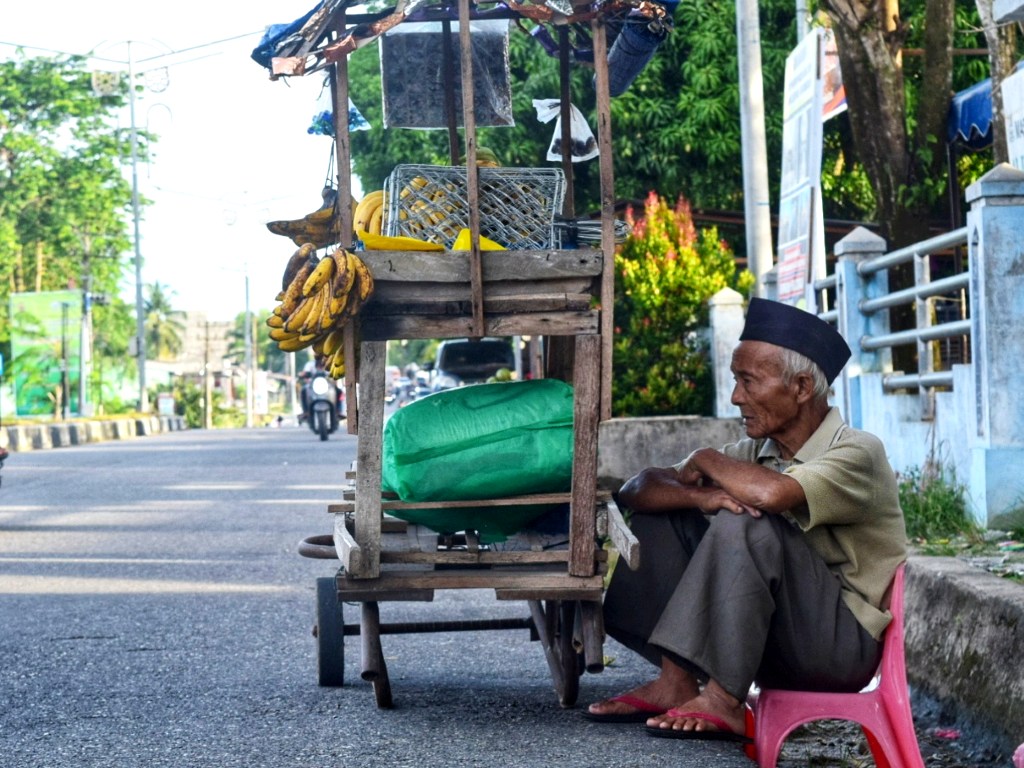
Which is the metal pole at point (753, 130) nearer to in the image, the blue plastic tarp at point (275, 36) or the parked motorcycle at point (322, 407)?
the blue plastic tarp at point (275, 36)

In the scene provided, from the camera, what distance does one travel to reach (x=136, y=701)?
17.5 ft

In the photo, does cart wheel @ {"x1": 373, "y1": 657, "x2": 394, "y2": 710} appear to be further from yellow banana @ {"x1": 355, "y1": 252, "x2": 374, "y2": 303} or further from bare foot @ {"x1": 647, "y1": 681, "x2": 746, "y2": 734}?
yellow banana @ {"x1": 355, "y1": 252, "x2": 374, "y2": 303}

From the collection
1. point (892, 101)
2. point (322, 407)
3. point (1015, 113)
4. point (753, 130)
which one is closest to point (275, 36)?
point (1015, 113)

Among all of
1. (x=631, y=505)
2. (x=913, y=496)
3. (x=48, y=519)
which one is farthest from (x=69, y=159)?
(x=631, y=505)

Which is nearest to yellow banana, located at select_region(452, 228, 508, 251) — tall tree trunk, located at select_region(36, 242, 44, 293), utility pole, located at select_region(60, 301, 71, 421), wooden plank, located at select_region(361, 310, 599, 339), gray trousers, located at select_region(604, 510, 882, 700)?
wooden plank, located at select_region(361, 310, 599, 339)

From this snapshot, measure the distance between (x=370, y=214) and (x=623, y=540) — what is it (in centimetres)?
169

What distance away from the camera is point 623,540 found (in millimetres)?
4238

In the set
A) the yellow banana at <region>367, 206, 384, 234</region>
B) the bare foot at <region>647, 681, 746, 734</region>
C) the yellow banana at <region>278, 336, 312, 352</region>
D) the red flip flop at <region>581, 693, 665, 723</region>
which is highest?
the yellow banana at <region>367, 206, 384, 234</region>

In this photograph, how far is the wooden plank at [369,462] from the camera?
14.6ft

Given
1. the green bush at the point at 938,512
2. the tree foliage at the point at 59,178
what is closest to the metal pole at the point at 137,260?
the tree foliage at the point at 59,178

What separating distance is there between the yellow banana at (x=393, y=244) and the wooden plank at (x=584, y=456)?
0.53 metres

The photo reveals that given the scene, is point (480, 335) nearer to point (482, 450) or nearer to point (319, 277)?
point (482, 450)

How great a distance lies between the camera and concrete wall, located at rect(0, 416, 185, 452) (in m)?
29.4

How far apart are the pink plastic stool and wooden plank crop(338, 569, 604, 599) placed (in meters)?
0.66
